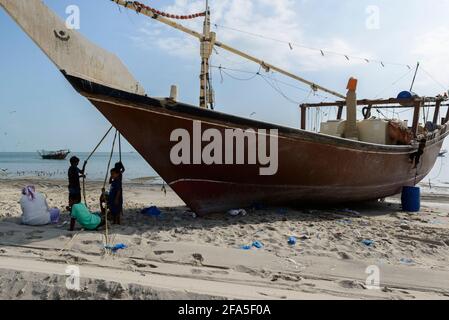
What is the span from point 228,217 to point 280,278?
304 cm

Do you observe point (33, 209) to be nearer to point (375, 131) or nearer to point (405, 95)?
point (375, 131)

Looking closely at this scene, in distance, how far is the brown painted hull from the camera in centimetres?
599

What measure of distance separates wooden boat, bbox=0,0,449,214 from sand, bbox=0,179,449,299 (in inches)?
22.8

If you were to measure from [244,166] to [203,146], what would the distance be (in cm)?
91

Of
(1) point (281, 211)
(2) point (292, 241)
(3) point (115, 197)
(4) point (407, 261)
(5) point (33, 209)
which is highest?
(3) point (115, 197)

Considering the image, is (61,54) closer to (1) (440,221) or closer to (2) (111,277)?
(2) (111,277)

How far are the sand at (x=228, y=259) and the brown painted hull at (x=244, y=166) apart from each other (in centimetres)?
49

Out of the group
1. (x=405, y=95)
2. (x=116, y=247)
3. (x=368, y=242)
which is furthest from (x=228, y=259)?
(x=405, y=95)

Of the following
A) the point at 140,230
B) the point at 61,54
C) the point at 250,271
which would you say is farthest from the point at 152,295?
the point at 61,54

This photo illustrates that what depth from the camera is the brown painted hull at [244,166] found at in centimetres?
599

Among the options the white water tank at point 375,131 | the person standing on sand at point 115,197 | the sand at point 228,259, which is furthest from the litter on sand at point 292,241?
the white water tank at point 375,131

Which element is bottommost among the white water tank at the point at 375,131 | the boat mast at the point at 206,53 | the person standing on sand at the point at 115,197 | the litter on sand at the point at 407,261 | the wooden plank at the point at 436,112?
the litter on sand at the point at 407,261

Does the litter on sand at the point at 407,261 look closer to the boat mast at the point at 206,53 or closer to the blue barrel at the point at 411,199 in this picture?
the blue barrel at the point at 411,199

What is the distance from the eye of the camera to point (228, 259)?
14.8 feet
